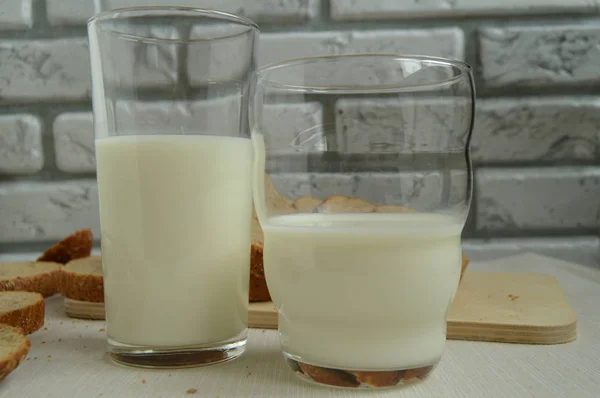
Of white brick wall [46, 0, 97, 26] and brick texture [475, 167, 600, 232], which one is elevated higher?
white brick wall [46, 0, 97, 26]

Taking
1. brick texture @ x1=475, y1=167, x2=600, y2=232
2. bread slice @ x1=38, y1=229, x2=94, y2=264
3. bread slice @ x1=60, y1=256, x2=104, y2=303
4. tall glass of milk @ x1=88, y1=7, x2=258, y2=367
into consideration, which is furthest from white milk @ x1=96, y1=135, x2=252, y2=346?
brick texture @ x1=475, y1=167, x2=600, y2=232

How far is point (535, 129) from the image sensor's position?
127 centimetres

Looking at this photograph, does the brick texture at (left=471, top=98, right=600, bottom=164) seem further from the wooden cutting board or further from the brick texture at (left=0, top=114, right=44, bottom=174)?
the brick texture at (left=0, top=114, right=44, bottom=174)

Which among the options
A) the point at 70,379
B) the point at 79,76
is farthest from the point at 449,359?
the point at 79,76

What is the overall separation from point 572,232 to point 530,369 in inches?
31.8

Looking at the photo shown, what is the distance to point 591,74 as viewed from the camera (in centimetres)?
126

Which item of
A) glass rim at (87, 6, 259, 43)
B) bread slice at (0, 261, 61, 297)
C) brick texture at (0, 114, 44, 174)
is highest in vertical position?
glass rim at (87, 6, 259, 43)

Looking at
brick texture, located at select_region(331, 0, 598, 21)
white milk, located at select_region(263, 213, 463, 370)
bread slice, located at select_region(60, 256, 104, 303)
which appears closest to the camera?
white milk, located at select_region(263, 213, 463, 370)

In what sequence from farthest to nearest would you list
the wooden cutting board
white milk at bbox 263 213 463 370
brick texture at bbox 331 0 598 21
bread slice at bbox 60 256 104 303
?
brick texture at bbox 331 0 598 21 < bread slice at bbox 60 256 104 303 < the wooden cutting board < white milk at bbox 263 213 463 370

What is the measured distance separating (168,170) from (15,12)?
967 millimetres

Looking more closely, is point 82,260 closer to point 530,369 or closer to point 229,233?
point 229,233

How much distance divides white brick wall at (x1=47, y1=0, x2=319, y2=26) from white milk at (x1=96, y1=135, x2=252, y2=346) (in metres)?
0.72

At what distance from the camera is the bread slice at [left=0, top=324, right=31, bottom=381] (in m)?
0.55

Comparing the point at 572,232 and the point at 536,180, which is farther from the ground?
the point at 536,180
